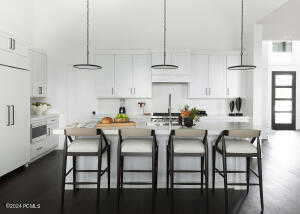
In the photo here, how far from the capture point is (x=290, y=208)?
11.1ft

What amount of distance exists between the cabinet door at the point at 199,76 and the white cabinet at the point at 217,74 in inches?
3.8

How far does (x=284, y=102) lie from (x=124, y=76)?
8215 millimetres

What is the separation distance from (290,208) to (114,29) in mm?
5441

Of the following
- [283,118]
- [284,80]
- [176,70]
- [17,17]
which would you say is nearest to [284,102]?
[283,118]

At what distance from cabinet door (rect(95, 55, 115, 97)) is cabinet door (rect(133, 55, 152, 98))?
0.52 m

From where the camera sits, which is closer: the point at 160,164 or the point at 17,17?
the point at 160,164

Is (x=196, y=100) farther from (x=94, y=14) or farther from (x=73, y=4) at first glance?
(x=73, y=4)

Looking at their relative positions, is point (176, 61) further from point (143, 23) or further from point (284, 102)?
point (284, 102)

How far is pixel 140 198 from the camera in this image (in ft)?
12.3

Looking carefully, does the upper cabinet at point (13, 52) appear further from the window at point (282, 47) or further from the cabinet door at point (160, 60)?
the window at point (282, 47)

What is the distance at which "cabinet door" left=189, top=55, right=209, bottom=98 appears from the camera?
6.80 metres

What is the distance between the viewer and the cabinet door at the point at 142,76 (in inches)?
261

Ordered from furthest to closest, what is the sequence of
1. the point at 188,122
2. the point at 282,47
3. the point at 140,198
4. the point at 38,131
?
the point at 282,47, the point at 38,131, the point at 188,122, the point at 140,198

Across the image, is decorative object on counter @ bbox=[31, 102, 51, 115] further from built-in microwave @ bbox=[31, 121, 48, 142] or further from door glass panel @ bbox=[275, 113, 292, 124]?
door glass panel @ bbox=[275, 113, 292, 124]
